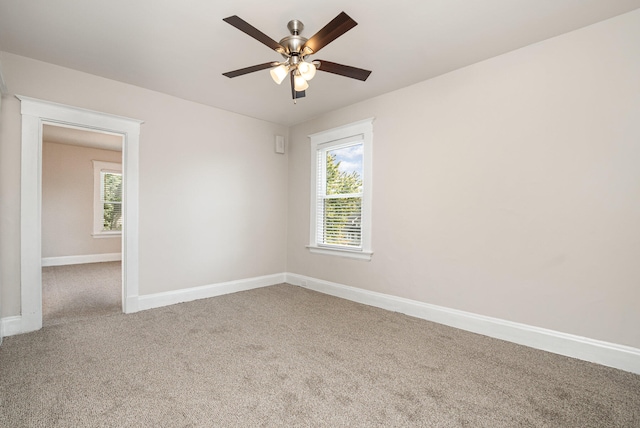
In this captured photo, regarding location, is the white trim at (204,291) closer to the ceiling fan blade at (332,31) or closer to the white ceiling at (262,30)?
the white ceiling at (262,30)

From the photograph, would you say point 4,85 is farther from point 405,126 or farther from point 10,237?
Answer: point 405,126

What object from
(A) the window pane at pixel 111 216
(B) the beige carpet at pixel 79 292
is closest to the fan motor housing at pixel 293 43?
(B) the beige carpet at pixel 79 292

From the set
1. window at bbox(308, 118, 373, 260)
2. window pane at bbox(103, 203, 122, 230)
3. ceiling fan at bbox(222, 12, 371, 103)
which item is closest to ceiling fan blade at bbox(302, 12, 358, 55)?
ceiling fan at bbox(222, 12, 371, 103)

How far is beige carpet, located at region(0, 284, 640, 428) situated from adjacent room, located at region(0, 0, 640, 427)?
0.02 m

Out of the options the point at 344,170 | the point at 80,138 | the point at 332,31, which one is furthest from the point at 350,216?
the point at 80,138

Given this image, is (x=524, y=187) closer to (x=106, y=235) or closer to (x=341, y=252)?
(x=341, y=252)

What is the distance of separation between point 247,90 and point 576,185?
3.40 meters

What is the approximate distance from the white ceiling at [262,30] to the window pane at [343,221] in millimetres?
1561

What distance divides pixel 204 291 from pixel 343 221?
2132 millimetres

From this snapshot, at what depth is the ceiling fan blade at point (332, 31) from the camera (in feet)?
5.77

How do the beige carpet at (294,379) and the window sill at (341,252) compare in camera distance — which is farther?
the window sill at (341,252)

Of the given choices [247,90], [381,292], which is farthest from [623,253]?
[247,90]

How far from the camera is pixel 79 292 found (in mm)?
4465

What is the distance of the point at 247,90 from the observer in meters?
3.69
